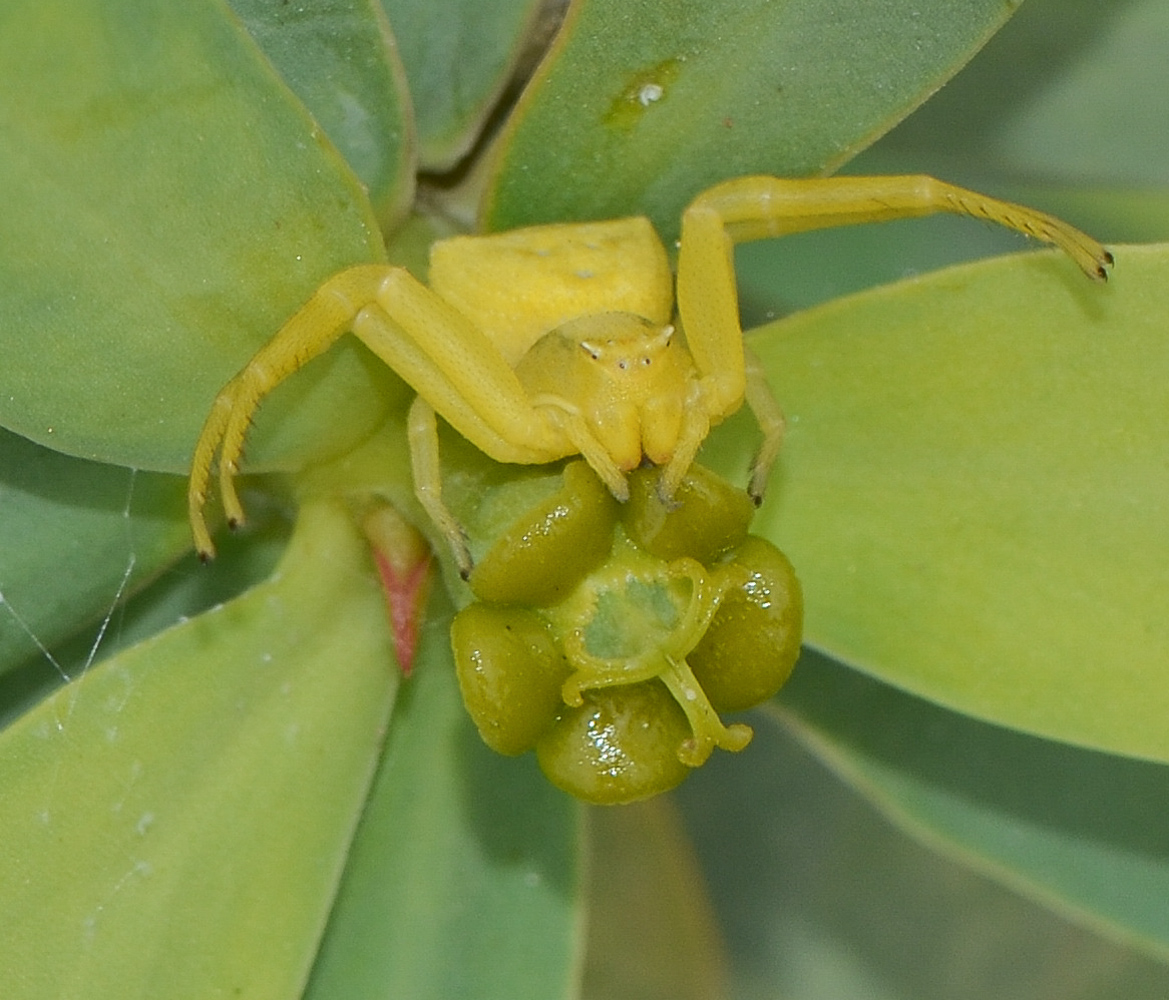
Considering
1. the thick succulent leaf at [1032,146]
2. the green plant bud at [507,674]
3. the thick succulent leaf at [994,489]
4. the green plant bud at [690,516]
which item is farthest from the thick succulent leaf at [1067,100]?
the green plant bud at [507,674]

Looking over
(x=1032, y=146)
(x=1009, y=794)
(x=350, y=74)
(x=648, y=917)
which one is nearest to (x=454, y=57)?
(x=350, y=74)

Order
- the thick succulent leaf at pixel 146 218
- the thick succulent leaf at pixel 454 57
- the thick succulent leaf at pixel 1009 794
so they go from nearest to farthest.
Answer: the thick succulent leaf at pixel 146 218
the thick succulent leaf at pixel 454 57
the thick succulent leaf at pixel 1009 794

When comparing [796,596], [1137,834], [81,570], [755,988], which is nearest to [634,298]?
[796,596]

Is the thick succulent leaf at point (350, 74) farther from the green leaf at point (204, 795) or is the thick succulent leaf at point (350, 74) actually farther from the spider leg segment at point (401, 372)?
the green leaf at point (204, 795)

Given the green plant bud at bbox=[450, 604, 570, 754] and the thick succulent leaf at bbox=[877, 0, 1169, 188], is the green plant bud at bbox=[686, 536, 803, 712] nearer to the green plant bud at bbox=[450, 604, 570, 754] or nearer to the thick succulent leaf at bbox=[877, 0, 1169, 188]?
the green plant bud at bbox=[450, 604, 570, 754]

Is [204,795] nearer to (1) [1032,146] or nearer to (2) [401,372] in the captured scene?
(2) [401,372]
